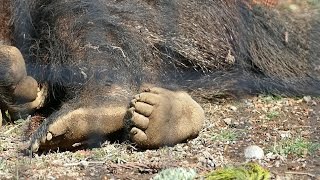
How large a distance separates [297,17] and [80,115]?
1.11m

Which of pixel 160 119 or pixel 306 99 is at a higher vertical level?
pixel 160 119

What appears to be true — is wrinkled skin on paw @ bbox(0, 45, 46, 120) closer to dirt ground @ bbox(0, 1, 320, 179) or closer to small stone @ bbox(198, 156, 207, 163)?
dirt ground @ bbox(0, 1, 320, 179)

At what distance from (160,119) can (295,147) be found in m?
0.38

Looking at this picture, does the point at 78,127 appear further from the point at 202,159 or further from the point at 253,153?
the point at 253,153

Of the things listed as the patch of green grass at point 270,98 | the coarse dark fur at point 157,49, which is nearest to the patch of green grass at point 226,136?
the coarse dark fur at point 157,49

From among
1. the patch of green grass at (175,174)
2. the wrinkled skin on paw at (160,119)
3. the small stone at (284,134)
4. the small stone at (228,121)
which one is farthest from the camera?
the small stone at (228,121)

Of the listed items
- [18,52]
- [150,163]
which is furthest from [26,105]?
[150,163]

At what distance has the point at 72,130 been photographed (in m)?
2.11

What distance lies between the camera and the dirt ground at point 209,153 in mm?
1943

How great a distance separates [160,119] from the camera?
2080mm

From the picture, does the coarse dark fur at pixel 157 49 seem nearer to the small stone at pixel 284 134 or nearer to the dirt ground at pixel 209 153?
the dirt ground at pixel 209 153

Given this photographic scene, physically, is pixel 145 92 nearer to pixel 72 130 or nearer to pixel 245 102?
pixel 72 130

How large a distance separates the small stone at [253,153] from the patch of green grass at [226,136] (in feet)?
0.40

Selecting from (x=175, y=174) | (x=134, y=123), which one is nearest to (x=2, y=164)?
(x=134, y=123)
